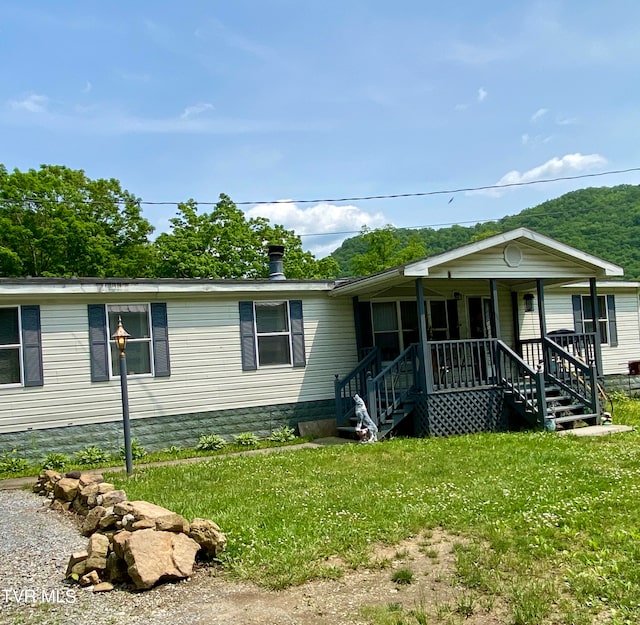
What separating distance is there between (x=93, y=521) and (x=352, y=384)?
744cm

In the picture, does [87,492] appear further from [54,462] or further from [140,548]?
[54,462]

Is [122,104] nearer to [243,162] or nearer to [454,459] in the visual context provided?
[243,162]

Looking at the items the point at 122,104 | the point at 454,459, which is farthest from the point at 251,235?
the point at 454,459

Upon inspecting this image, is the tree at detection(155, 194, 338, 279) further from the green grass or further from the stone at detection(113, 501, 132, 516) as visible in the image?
the stone at detection(113, 501, 132, 516)

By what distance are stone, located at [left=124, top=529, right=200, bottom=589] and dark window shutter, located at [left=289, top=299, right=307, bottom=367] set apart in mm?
7514

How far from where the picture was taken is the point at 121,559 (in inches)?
162

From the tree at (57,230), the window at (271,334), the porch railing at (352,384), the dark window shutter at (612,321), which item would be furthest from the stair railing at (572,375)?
the tree at (57,230)

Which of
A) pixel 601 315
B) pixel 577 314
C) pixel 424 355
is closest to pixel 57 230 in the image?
pixel 424 355

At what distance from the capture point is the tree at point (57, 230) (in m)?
25.8

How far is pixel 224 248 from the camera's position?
32.2 metres

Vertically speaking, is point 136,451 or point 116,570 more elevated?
point 116,570

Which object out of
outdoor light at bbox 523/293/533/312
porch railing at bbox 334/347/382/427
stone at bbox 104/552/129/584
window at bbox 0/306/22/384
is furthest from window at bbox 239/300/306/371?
stone at bbox 104/552/129/584

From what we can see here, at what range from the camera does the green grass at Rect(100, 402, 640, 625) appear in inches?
145

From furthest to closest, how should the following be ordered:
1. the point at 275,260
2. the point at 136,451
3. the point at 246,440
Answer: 1. the point at 275,260
2. the point at 246,440
3. the point at 136,451
